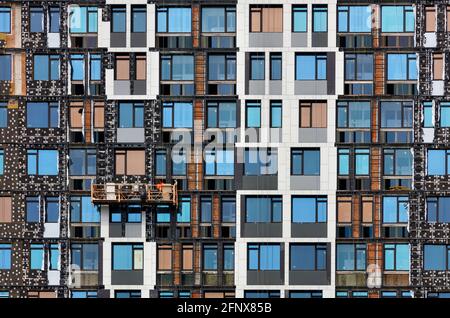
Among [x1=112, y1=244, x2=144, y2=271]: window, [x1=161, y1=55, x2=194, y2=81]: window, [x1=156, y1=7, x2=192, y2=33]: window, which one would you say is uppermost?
[x1=156, y1=7, x2=192, y2=33]: window

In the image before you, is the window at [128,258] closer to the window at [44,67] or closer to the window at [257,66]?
the window at [44,67]

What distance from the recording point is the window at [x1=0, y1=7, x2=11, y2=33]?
121ft

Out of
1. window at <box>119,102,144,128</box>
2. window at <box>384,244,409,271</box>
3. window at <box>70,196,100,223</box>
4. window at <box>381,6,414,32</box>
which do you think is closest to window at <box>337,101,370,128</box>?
window at <box>381,6,414,32</box>

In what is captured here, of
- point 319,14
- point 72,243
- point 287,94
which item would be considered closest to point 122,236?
point 72,243

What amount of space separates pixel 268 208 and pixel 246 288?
362 cm

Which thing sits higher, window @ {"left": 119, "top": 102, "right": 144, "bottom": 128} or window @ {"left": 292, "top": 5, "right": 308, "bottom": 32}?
window @ {"left": 292, "top": 5, "right": 308, "bottom": 32}

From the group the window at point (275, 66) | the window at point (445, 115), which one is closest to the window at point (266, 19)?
the window at point (275, 66)

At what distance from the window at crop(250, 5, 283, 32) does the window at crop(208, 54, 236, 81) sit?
167 centimetres

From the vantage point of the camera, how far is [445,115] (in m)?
36.6

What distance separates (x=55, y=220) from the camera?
36.5 metres

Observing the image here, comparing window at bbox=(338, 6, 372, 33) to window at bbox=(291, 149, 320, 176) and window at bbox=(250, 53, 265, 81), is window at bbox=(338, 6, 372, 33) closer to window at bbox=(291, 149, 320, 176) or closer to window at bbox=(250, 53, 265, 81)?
window at bbox=(250, 53, 265, 81)

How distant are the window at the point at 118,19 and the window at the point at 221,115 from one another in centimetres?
514

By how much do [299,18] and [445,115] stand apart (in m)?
7.81
